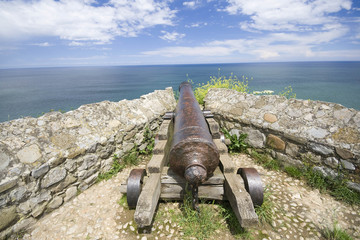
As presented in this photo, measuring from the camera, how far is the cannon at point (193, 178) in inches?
105

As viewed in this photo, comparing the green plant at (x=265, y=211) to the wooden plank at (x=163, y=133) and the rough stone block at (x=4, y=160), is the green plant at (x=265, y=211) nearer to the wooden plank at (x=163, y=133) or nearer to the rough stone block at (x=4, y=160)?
the wooden plank at (x=163, y=133)

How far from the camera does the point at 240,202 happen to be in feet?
9.04

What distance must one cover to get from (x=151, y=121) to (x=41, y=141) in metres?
2.90

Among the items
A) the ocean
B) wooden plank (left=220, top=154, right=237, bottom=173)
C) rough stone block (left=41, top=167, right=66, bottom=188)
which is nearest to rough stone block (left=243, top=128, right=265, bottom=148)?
wooden plank (left=220, top=154, right=237, bottom=173)

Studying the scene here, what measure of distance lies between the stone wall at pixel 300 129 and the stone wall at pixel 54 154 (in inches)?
122

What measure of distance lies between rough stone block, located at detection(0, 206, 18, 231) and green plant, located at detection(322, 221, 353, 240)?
16.3 ft

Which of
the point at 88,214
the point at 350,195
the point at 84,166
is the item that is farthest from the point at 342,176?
the point at 84,166

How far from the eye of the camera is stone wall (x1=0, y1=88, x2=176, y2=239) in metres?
3.14

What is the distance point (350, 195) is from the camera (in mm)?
3639

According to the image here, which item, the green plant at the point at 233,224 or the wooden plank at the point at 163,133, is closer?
the green plant at the point at 233,224

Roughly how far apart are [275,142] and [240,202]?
2.68 m

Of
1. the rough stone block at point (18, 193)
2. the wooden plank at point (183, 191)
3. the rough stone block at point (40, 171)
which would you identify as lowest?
the wooden plank at point (183, 191)

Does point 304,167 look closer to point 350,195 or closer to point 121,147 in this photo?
point 350,195

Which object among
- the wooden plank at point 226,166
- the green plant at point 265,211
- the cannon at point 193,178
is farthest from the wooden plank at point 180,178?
the green plant at point 265,211
